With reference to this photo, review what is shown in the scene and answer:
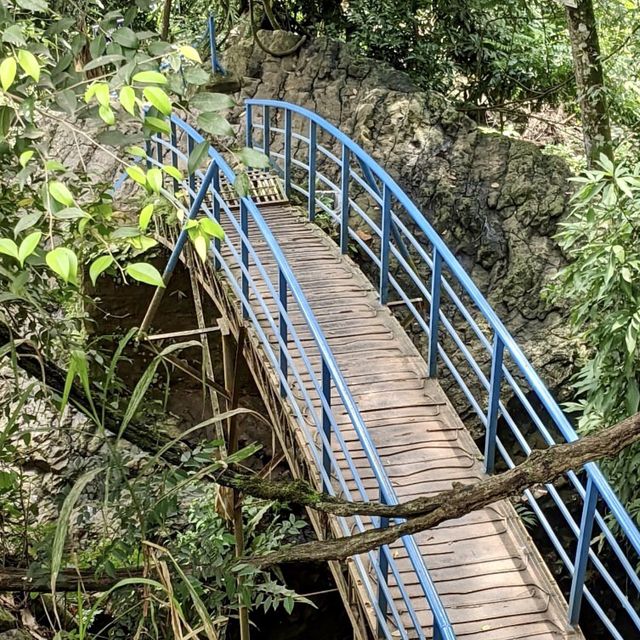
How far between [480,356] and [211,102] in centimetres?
612

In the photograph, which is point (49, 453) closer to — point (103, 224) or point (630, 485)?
point (630, 485)

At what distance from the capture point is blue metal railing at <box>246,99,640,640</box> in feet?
9.75

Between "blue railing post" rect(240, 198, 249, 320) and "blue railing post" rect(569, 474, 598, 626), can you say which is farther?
"blue railing post" rect(240, 198, 249, 320)

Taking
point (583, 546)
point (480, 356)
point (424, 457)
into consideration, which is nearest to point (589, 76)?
point (480, 356)

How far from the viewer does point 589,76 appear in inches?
223

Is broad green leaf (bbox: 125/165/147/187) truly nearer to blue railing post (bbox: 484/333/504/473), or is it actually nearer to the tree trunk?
blue railing post (bbox: 484/333/504/473)

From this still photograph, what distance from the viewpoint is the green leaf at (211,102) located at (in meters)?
Result: 1.74

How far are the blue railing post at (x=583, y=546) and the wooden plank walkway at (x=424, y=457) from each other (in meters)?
0.11

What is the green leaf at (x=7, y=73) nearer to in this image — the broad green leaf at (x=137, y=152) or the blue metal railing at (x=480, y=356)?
the broad green leaf at (x=137, y=152)

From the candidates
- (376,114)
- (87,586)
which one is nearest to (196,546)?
(87,586)

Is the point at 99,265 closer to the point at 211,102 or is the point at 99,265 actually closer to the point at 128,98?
the point at 128,98

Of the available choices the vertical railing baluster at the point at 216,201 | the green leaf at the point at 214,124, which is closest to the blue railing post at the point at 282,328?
the vertical railing baluster at the point at 216,201

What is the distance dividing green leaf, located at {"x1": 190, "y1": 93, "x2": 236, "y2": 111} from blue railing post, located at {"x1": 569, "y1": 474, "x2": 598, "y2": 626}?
1.89 meters

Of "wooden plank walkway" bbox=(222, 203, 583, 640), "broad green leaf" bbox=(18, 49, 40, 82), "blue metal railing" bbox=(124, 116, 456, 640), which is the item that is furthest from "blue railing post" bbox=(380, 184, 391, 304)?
"broad green leaf" bbox=(18, 49, 40, 82)
